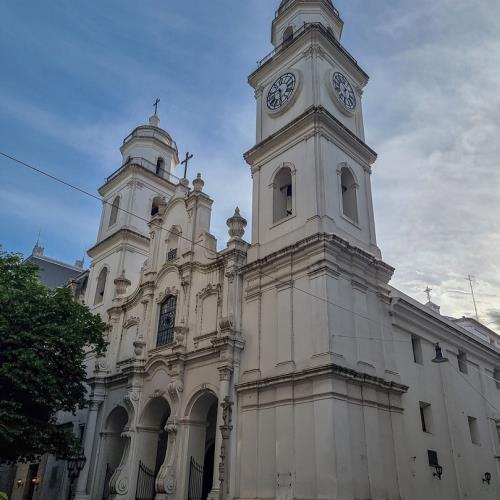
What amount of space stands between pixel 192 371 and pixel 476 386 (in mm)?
14363

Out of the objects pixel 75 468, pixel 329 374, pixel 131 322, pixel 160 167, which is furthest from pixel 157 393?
pixel 160 167

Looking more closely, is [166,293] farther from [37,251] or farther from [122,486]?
[37,251]

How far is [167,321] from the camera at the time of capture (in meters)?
24.3

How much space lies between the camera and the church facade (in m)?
17.3

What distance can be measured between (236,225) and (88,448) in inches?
480

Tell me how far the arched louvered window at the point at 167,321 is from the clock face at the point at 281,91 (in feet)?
33.3

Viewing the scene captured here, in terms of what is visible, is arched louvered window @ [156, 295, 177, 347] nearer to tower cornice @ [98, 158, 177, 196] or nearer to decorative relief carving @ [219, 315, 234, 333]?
decorative relief carving @ [219, 315, 234, 333]

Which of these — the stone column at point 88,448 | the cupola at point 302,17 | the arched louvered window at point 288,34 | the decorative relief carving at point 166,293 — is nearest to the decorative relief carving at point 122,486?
the stone column at point 88,448

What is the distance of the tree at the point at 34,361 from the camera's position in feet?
59.1

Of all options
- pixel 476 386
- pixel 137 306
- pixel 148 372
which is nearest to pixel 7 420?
pixel 148 372

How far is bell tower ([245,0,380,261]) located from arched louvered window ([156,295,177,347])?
505 centimetres

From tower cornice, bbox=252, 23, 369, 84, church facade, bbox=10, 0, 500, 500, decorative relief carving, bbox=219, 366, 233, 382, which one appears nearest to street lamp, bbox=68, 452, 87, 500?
church facade, bbox=10, 0, 500, 500

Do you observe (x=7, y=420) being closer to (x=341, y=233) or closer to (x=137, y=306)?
(x=137, y=306)

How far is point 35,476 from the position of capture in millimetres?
29328
